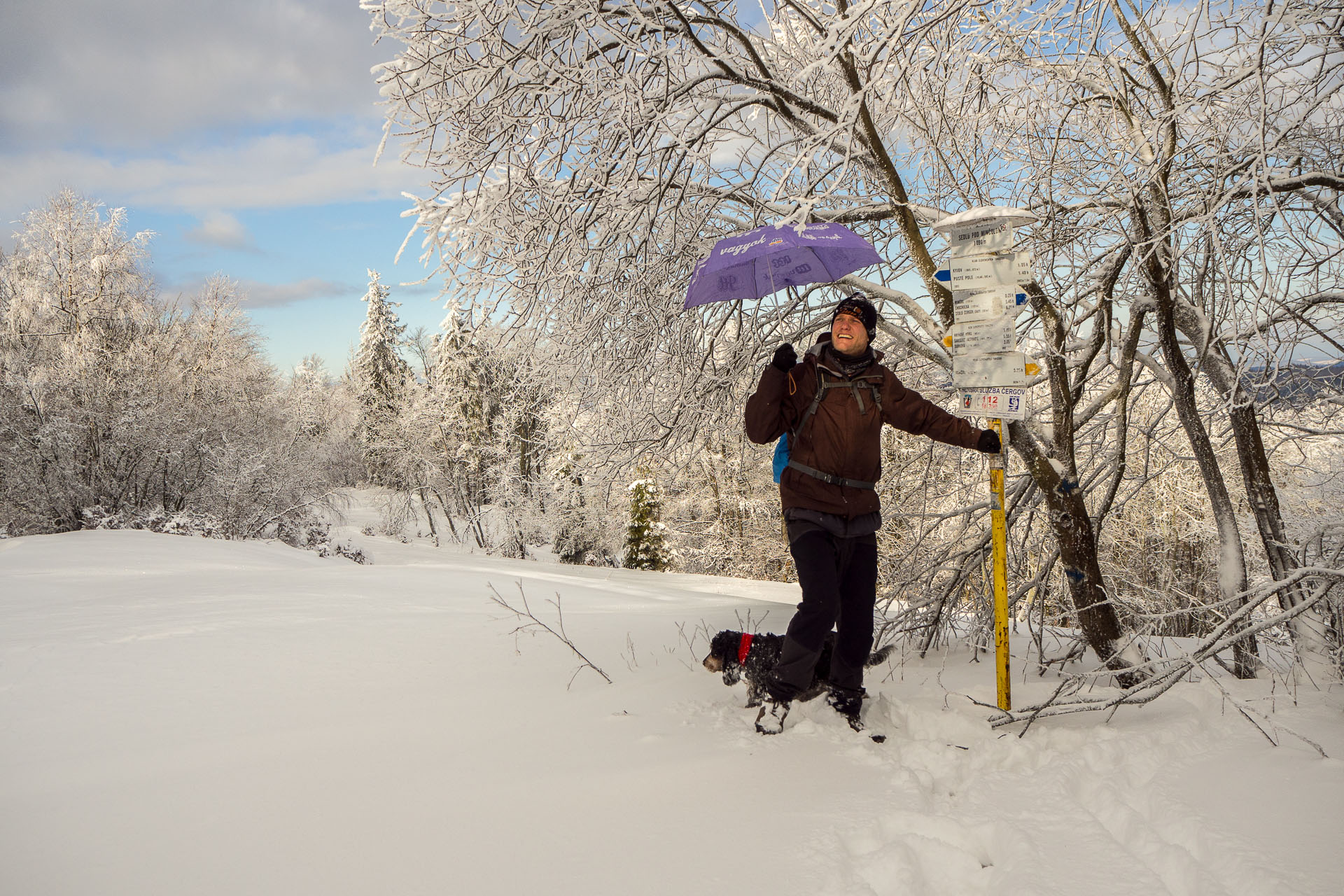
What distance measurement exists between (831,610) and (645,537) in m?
21.3

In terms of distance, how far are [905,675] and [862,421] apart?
197cm

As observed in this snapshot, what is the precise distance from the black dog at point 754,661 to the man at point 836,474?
12 centimetres

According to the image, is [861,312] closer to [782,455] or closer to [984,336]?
[984,336]

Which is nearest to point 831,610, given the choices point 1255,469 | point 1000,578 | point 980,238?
point 1000,578

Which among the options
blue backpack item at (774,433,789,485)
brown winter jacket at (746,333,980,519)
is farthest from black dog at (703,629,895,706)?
blue backpack item at (774,433,789,485)

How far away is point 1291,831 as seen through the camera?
2123 millimetres

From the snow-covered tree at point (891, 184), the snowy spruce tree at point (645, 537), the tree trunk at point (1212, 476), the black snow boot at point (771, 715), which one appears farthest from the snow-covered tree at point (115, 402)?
the tree trunk at point (1212, 476)

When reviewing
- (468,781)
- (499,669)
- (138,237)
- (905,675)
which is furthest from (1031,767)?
(138,237)

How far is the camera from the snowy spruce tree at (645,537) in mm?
23938

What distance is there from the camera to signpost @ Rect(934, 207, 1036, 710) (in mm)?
3188

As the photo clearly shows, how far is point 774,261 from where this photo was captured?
3.67 metres

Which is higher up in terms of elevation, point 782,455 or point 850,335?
point 850,335

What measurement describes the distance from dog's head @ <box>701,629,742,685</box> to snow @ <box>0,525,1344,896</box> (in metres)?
0.15

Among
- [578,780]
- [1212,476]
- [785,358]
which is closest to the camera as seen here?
[578,780]
